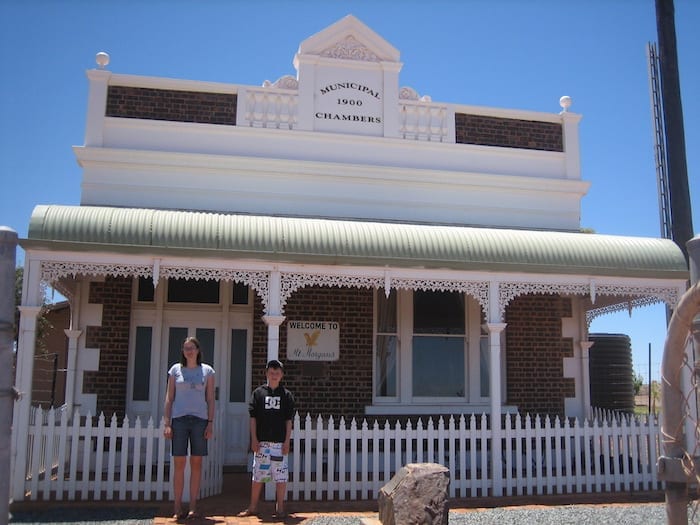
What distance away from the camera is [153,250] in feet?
29.8

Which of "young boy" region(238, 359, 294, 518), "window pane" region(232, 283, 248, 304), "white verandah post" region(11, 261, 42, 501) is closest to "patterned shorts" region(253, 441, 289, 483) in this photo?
"young boy" region(238, 359, 294, 518)

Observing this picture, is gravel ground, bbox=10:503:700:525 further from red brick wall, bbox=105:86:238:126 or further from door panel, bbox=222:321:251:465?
red brick wall, bbox=105:86:238:126

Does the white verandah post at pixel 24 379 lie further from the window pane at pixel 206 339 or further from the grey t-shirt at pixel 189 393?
the window pane at pixel 206 339

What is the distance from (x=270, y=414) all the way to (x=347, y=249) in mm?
2592

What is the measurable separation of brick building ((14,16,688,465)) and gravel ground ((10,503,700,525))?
1.83 m

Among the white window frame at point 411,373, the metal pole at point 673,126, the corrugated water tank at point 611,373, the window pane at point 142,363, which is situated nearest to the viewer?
the window pane at point 142,363

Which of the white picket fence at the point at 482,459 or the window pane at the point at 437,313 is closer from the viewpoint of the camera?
the white picket fence at the point at 482,459

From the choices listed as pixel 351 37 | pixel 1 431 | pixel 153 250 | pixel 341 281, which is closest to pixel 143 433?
pixel 153 250

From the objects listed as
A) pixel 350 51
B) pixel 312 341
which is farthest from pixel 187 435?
pixel 350 51

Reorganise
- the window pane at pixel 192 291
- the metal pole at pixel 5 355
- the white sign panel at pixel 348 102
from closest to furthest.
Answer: the metal pole at pixel 5 355, the window pane at pixel 192 291, the white sign panel at pixel 348 102

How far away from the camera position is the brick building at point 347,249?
9.83 m

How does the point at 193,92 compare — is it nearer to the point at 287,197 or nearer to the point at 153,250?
the point at 287,197

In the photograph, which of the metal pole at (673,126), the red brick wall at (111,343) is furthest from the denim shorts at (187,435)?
the metal pole at (673,126)

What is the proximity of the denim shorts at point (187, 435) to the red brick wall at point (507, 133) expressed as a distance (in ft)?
23.4
